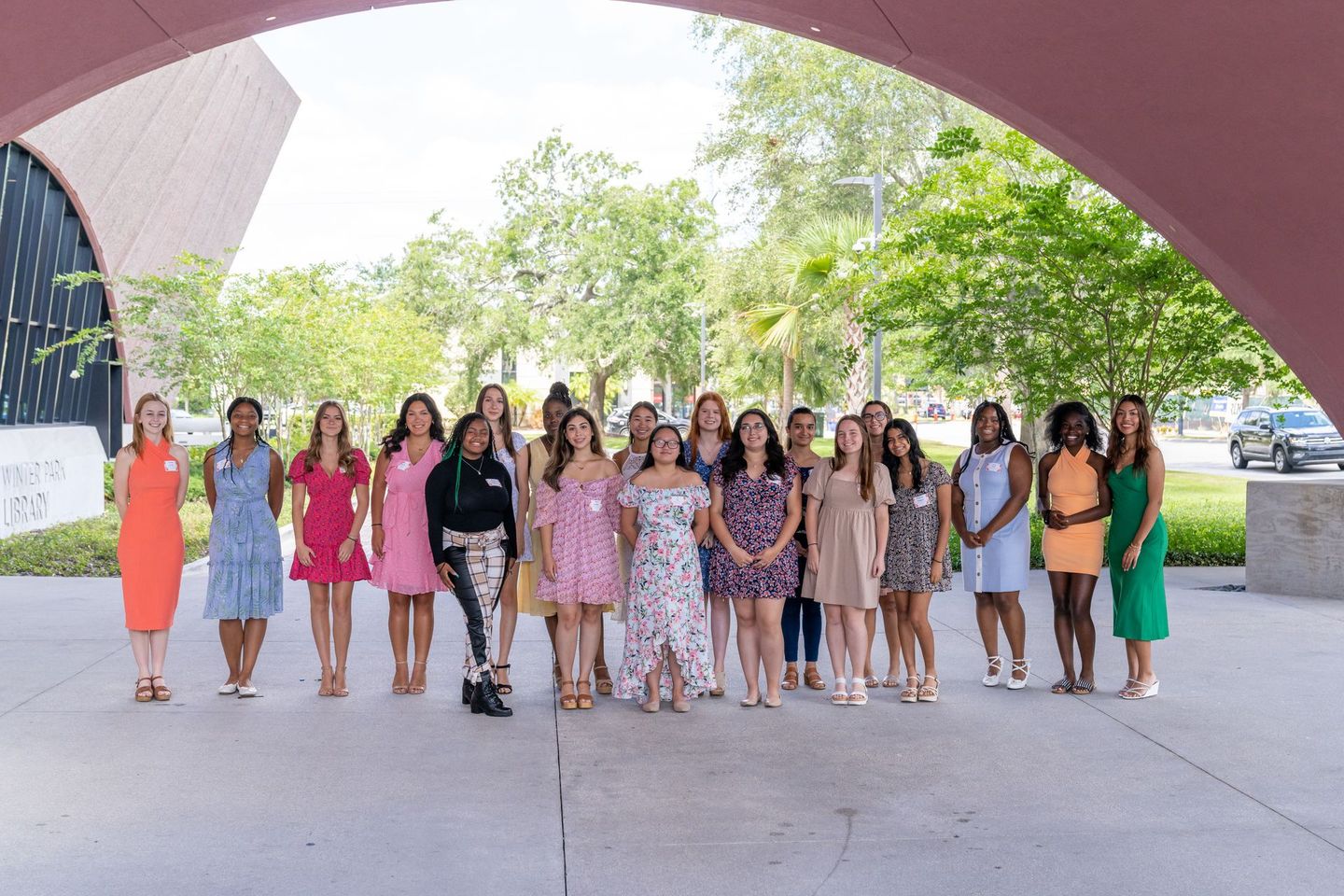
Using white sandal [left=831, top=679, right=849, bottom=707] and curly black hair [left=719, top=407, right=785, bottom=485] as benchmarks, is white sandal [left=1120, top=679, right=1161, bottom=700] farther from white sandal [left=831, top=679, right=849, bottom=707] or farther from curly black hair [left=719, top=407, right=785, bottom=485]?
curly black hair [left=719, top=407, right=785, bottom=485]

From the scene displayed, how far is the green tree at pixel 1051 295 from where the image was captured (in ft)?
44.5

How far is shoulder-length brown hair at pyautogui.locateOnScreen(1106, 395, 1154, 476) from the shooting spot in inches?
307

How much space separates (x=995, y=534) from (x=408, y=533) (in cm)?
350

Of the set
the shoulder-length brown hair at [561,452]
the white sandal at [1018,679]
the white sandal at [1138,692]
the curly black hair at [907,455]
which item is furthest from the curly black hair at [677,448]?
the white sandal at [1138,692]

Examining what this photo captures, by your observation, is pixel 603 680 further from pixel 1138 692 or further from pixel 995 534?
pixel 1138 692

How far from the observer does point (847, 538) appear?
7770 mm

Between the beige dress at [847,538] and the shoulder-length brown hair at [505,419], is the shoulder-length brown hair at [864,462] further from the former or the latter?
the shoulder-length brown hair at [505,419]

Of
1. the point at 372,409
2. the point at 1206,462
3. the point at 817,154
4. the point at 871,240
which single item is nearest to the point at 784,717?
the point at 871,240

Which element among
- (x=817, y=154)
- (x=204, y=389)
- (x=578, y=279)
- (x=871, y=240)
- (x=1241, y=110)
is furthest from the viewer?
(x=578, y=279)

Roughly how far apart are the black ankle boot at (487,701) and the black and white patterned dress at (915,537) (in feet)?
7.75

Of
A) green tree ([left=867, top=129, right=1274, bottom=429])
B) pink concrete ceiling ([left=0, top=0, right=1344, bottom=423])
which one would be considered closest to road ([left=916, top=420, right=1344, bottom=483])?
green tree ([left=867, top=129, right=1274, bottom=429])

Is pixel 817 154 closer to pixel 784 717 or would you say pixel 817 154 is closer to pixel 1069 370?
pixel 1069 370

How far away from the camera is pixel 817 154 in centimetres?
2941

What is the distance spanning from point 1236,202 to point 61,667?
7507 mm
